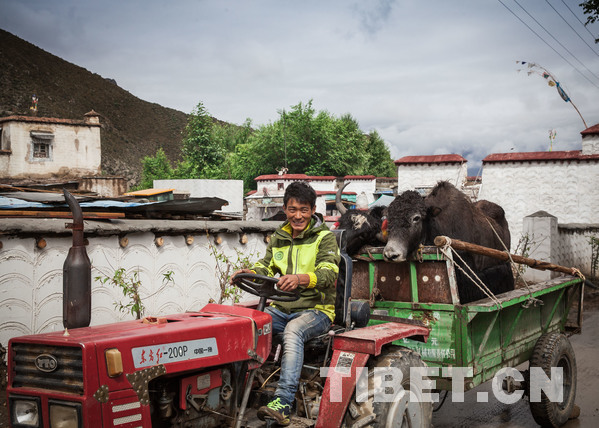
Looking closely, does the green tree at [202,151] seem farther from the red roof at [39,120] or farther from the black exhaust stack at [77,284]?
the black exhaust stack at [77,284]

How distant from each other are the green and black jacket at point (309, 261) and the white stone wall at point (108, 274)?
10.0 feet

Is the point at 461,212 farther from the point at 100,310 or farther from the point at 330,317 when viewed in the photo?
the point at 100,310

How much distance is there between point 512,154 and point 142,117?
5492 cm

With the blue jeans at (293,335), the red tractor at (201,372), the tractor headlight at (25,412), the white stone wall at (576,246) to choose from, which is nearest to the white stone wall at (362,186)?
the white stone wall at (576,246)

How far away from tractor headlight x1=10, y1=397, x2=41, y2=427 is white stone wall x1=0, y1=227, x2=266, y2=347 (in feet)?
9.98

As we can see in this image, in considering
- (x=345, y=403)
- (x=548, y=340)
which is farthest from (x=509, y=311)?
(x=345, y=403)

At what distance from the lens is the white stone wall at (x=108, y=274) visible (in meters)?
5.41

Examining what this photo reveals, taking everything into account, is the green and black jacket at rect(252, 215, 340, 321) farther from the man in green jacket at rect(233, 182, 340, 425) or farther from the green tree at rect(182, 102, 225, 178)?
the green tree at rect(182, 102, 225, 178)

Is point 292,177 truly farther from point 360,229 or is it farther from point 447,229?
point 360,229

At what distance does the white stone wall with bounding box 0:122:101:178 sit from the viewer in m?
23.3

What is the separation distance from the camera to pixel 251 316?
323cm

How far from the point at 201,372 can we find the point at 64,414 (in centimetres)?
74

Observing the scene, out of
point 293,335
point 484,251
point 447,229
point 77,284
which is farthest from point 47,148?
point 293,335

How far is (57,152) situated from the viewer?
79.8ft
